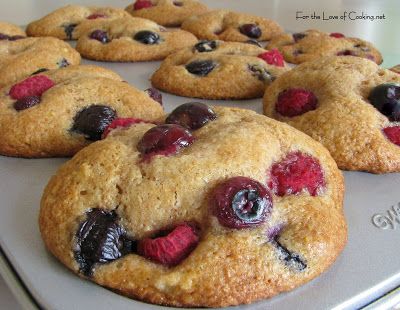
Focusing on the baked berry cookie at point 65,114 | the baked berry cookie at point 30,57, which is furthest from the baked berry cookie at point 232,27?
the baked berry cookie at point 65,114

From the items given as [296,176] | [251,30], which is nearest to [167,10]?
[251,30]

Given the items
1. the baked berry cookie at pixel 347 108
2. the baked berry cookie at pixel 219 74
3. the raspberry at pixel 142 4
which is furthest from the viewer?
the raspberry at pixel 142 4

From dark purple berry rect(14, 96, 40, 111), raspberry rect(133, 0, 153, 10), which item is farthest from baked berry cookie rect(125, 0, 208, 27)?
dark purple berry rect(14, 96, 40, 111)

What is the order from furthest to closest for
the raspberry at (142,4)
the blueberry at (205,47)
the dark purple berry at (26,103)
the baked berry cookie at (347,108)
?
the raspberry at (142,4) → the blueberry at (205,47) → the dark purple berry at (26,103) → the baked berry cookie at (347,108)

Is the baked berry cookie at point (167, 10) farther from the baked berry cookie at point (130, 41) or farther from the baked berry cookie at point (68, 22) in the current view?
the baked berry cookie at point (130, 41)

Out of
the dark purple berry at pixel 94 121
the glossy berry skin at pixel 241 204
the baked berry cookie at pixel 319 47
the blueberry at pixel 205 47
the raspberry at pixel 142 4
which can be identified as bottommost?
the baked berry cookie at pixel 319 47

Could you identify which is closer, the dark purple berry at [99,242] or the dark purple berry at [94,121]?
the dark purple berry at [99,242]

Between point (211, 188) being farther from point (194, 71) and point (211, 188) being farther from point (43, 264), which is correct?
point (194, 71)
